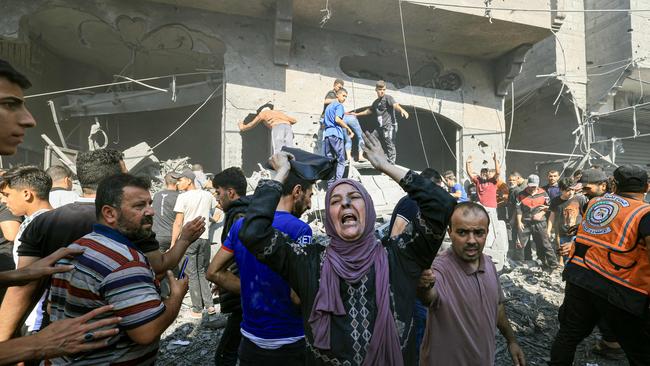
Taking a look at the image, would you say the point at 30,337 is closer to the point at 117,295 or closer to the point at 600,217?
the point at 117,295

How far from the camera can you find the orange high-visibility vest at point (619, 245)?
8.71ft

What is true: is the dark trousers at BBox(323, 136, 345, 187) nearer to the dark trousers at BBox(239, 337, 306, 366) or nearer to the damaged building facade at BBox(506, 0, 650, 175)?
the dark trousers at BBox(239, 337, 306, 366)

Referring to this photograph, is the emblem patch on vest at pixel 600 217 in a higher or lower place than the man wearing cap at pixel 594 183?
lower

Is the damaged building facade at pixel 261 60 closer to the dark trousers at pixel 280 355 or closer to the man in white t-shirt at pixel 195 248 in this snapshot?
the man in white t-shirt at pixel 195 248

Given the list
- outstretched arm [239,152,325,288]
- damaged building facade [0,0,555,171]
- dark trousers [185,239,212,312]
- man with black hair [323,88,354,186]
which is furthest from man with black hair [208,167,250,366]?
damaged building facade [0,0,555,171]

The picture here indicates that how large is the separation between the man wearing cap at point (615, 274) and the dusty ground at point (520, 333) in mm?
1350

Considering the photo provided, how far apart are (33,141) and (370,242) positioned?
1106cm

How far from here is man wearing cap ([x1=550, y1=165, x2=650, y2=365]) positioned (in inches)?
104

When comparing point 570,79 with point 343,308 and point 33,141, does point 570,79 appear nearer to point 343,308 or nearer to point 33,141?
point 343,308

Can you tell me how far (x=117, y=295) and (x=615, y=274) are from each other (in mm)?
3242

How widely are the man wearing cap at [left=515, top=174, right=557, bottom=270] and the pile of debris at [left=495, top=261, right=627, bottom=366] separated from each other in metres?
0.32

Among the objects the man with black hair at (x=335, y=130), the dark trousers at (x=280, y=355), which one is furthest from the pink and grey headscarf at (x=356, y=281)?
the man with black hair at (x=335, y=130)

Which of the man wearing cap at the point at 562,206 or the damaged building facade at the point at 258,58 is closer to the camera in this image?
the man wearing cap at the point at 562,206

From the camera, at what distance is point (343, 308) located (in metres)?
1.51
